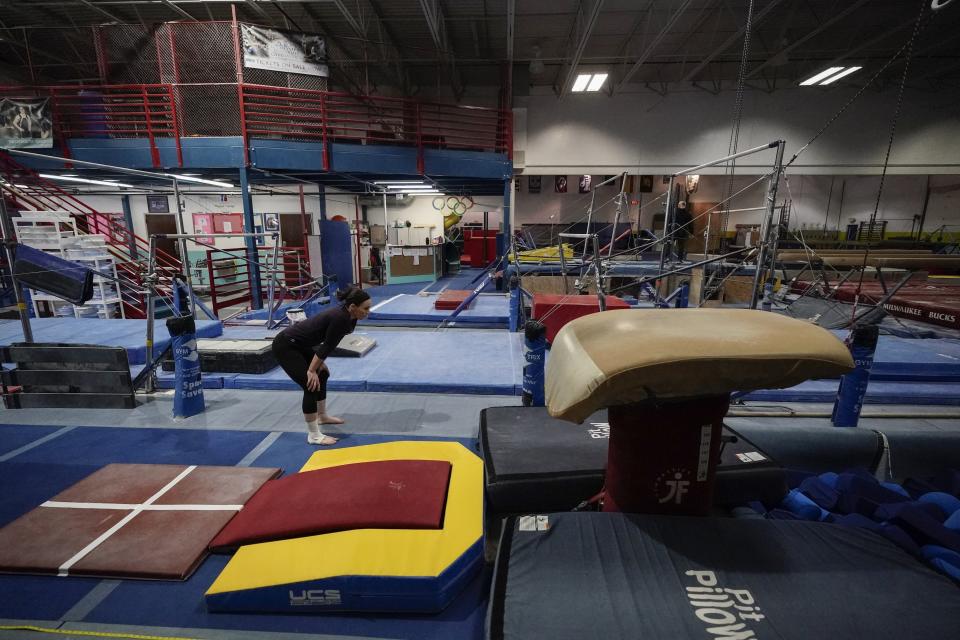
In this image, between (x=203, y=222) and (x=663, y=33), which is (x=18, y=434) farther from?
(x=203, y=222)

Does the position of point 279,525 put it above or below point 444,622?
above

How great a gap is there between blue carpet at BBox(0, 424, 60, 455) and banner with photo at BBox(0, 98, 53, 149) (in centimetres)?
795

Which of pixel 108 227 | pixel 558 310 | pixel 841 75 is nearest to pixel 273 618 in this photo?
pixel 558 310

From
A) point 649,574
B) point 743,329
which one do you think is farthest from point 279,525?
point 743,329

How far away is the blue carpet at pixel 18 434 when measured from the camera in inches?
142

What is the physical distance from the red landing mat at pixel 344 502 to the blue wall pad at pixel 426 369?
187 cm

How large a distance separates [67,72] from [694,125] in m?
20.9

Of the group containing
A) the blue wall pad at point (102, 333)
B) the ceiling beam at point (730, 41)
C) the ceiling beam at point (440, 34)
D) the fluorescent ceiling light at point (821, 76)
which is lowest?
the blue wall pad at point (102, 333)

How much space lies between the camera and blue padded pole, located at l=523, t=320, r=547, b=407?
12.7ft

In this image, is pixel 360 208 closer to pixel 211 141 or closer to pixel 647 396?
pixel 211 141

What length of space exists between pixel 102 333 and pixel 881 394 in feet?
33.4

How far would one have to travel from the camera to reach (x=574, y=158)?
46.9ft

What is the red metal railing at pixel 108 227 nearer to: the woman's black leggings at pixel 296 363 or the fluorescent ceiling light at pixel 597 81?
the woman's black leggings at pixel 296 363

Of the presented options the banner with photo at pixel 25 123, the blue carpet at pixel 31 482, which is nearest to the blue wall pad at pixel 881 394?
the blue carpet at pixel 31 482
